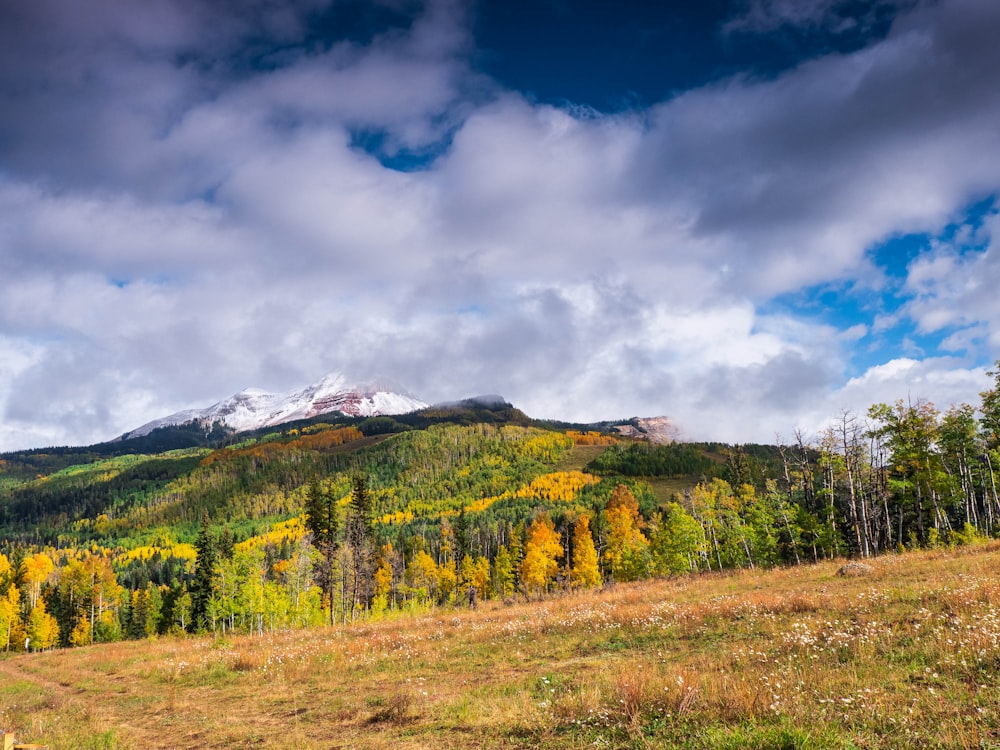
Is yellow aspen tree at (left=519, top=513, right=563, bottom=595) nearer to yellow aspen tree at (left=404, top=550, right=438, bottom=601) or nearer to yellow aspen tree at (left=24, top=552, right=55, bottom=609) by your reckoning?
yellow aspen tree at (left=404, top=550, right=438, bottom=601)

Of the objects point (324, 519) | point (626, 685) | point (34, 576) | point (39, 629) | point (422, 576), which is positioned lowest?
point (39, 629)

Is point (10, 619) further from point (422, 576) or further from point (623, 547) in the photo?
point (623, 547)

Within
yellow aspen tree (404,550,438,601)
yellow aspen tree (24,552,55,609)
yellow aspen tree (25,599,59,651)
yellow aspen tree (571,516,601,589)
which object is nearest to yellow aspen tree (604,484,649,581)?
yellow aspen tree (571,516,601,589)

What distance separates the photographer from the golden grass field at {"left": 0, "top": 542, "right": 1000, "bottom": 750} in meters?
7.72

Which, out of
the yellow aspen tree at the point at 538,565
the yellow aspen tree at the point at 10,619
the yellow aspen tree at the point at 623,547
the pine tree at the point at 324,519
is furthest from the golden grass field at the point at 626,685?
the yellow aspen tree at the point at 10,619

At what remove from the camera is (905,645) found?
1109cm

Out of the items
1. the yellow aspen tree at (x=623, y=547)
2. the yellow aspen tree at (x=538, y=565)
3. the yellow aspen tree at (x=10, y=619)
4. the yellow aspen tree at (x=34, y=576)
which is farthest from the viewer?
the yellow aspen tree at (x=34, y=576)

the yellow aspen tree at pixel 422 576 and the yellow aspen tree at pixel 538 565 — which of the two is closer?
the yellow aspen tree at pixel 538 565

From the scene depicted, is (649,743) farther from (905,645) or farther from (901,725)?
(905,645)

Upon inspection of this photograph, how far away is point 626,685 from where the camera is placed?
32.0ft

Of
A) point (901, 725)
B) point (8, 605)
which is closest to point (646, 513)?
point (8, 605)

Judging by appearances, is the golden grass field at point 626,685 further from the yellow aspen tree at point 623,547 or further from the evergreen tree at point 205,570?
the yellow aspen tree at point 623,547

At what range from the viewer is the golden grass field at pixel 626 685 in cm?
772

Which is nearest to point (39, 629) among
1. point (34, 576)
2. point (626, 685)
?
point (34, 576)
